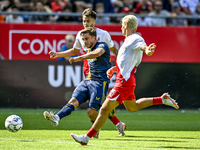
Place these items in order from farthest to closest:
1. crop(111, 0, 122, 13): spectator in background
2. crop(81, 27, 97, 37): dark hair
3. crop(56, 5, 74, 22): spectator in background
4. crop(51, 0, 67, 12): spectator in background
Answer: crop(111, 0, 122, 13): spectator in background, crop(51, 0, 67, 12): spectator in background, crop(56, 5, 74, 22): spectator in background, crop(81, 27, 97, 37): dark hair

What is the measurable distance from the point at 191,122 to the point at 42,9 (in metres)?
7.91

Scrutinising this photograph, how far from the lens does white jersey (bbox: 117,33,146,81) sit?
643 centimetres

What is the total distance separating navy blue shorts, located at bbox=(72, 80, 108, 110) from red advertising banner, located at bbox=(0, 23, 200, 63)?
6785 millimetres

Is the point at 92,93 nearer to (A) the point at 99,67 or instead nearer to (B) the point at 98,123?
(A) the point at 99,67

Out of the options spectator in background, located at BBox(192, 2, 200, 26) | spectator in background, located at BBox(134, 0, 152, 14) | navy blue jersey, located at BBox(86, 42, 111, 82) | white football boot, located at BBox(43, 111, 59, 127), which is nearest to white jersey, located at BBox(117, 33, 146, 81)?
navy blue jersey, located at BBox(86, 42, 111, 82)

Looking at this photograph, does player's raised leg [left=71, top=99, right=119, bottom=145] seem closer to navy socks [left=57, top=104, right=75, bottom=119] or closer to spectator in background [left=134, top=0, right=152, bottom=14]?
navy socks [left=57, top=104, right=75, bottom=119]

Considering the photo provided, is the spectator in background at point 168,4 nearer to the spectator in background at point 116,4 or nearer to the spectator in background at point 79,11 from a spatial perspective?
the spectator in background at point 116,4

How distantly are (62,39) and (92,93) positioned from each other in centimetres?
762

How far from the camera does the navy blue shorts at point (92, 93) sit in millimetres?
7211

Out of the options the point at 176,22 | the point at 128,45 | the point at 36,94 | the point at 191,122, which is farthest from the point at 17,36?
the point at 128,45

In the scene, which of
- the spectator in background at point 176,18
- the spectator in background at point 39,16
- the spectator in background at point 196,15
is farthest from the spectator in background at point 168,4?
the spectator in background at point 39,16

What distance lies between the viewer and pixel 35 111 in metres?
11.8

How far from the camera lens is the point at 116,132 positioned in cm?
835

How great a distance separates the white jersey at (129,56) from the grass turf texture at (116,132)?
1.23 m
